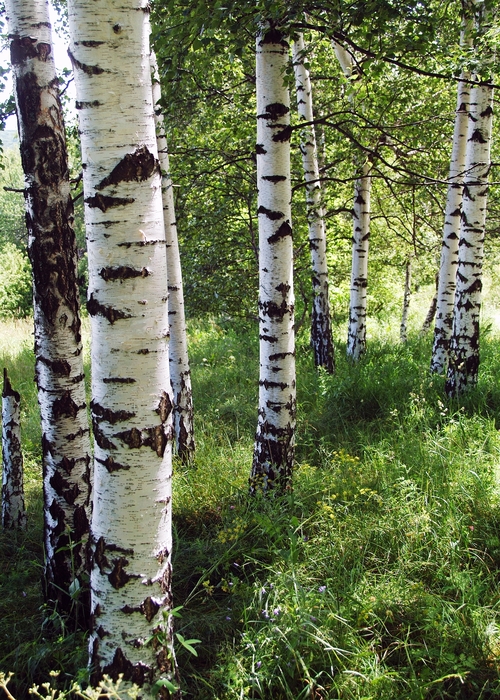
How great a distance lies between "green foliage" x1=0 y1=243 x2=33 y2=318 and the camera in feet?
71.1

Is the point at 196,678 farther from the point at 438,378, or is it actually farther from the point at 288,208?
the point at 438,378

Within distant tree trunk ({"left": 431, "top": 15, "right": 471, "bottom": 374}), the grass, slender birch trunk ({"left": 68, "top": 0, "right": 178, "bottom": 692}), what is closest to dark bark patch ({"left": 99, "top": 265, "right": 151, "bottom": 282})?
slender birch trunk ({"left": 68, "top": 0, "right": 178, "bottom": 692})

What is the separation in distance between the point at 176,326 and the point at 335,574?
117 inches

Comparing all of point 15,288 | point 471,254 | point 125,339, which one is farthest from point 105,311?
point 15,288

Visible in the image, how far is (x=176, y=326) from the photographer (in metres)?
5.39

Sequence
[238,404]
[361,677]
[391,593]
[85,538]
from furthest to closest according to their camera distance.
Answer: [238,404] < [85,538] < [391,593] < [361,677]

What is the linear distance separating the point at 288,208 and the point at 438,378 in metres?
3.52

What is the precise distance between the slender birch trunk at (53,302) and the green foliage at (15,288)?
62.1 ft

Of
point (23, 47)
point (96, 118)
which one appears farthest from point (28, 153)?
point (96, 118)

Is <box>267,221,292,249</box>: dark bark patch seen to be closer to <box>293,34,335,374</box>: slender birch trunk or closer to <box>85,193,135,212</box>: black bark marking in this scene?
<box>85,193,135,212</box>: black bark marking

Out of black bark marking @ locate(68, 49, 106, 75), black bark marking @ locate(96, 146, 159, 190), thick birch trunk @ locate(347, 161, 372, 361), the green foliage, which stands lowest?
the green foliage

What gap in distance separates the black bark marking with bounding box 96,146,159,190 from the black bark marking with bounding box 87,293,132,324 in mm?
427

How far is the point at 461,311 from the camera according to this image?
6.26 m

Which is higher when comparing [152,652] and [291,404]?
[291,404]
